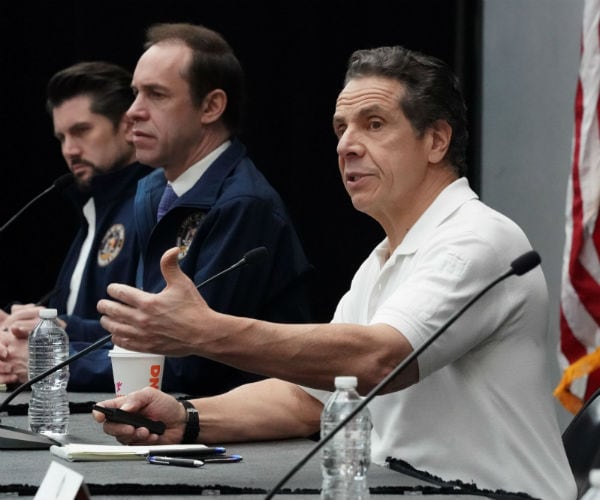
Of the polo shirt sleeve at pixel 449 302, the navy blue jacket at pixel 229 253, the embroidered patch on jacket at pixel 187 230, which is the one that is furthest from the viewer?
the embroidered patch on jacket at pixel 187 230

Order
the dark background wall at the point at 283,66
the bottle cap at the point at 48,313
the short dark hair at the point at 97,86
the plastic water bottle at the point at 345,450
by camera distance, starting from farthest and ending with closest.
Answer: the dark background wall at the point at 283,66 → the short dark hair at the point at 97,86 → the bottle cap at the point at 48,313 → the plastic water bottle at the point at 345,450

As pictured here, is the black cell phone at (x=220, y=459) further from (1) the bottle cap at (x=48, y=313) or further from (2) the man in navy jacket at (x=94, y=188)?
(2) the man in navy jacket at (x=94, y=188)

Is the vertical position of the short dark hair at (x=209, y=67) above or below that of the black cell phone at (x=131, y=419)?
above

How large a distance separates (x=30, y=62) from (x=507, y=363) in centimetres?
354

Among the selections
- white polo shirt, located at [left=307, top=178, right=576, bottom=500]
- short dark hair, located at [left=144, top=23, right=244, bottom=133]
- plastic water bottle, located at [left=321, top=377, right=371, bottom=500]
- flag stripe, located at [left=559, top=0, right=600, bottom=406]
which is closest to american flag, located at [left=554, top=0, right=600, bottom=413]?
flag stripe, located at [left=559, top=0, right=600, bottom=406]

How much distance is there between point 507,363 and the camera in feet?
7.68

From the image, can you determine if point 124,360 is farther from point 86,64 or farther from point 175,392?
point 86,64

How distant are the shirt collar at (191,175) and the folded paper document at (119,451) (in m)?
1.62

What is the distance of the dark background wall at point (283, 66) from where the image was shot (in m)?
4.95

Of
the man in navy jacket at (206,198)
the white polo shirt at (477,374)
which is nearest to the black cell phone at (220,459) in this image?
the white polo shirt at (477,374)

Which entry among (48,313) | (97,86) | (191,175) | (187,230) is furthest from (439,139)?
(97,86)

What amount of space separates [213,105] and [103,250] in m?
0.68

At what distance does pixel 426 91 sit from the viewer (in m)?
2.60

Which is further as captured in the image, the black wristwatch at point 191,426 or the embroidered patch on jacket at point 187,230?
the embroidered patch on jacket at point 187,230
